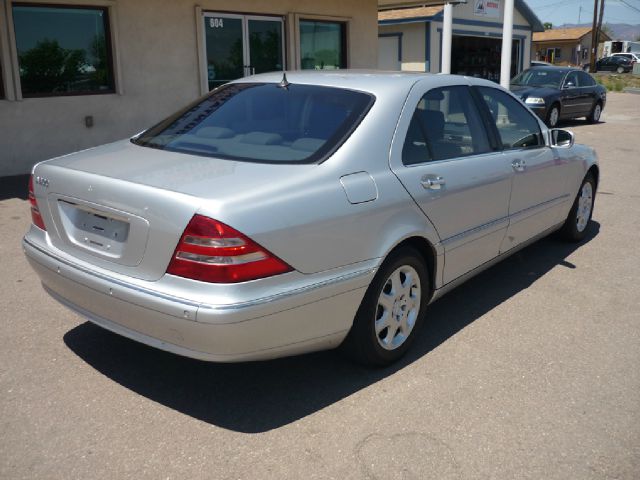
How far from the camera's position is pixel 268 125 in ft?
12.5

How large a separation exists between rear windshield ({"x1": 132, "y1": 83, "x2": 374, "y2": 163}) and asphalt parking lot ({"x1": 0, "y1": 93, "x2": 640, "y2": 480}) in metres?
1.23

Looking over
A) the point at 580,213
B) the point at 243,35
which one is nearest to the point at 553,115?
the point at 243,35

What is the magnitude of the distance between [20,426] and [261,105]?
216 centimetres

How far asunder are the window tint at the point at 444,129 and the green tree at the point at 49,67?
7016mm

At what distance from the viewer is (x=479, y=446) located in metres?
3.08

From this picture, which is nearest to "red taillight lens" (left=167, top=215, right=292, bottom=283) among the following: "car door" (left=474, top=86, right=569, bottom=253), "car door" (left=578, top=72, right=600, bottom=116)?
"car door" (left=474, top=86, right=569, bottom=253)

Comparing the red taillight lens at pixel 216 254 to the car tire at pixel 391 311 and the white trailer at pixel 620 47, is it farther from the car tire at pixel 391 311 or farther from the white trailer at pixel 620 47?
the white trailer at pixel 620 47

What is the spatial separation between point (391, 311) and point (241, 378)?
908mm

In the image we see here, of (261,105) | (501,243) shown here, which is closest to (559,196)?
(501,243)

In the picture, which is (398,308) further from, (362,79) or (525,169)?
(525,169)

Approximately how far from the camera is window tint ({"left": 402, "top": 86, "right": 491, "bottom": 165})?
3.93m

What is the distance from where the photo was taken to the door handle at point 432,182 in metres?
3.85

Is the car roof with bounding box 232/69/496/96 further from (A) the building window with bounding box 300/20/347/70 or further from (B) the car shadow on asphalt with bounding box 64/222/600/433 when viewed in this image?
(A) the building window with bounding box 300/20/347/70

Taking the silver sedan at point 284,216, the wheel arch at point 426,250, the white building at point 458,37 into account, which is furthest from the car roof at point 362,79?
the white building at point 458,37
